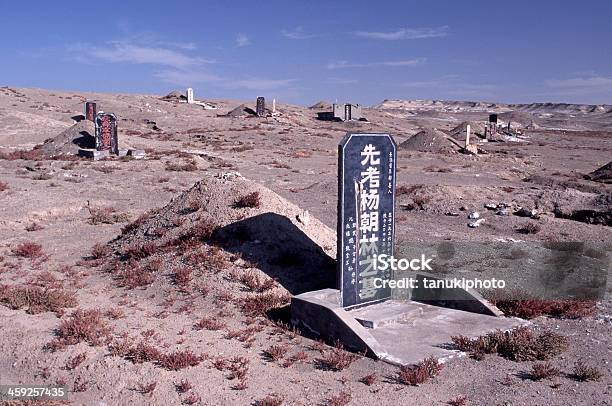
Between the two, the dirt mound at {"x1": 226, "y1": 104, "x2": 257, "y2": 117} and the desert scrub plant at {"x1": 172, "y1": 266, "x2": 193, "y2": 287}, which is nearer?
the desert scrub plant at {"x1": 172, "y1": 266, "x2": 193, "y2": 287}

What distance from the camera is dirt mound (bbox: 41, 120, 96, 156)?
3369cm

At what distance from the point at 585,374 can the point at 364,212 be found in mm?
3657

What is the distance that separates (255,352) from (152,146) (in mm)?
33897

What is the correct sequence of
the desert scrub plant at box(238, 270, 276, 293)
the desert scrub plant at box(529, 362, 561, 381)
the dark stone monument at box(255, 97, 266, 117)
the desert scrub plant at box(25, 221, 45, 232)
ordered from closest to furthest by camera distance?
the desert scrub plant at box(529, 362, 561, 381), the desert scrub plant at box(238, 270, 276, 293), the desert scrub plant at box(25, 221, 45, 232), the dark stone monument at box(255, 97, 266, 117)

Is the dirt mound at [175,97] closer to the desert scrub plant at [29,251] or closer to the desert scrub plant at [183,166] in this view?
the desert scrub plant at [183,166]

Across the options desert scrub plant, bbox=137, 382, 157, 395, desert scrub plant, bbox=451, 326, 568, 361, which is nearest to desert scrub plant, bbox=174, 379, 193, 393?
desert scrub plant, bbox=137, 382, 157, 395

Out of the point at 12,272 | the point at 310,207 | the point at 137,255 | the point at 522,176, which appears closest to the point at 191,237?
the point at 137,255

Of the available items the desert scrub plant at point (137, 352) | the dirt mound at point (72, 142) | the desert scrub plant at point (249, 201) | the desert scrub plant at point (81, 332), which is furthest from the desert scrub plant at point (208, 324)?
the dirt mound at point (72, 142)

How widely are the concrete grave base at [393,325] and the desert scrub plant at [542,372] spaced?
0.98 metres

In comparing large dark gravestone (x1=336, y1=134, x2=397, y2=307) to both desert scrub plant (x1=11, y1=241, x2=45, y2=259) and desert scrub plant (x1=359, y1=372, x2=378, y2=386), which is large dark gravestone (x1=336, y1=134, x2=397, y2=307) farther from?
desert scrub plant (x1=11, y1=241, x2=45, y2=259)

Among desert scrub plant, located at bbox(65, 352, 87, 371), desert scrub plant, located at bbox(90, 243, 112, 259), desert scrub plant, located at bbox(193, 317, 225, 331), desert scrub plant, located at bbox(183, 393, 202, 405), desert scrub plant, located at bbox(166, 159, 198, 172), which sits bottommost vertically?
desert scrub plant, located at bbox(183, 393, 202, 405)

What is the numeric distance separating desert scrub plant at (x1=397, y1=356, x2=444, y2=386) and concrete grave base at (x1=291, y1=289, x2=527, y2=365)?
0.67 ft

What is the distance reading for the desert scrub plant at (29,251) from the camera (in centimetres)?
1255

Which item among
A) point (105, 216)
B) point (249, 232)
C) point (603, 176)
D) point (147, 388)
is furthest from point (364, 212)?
point (603, 176)
